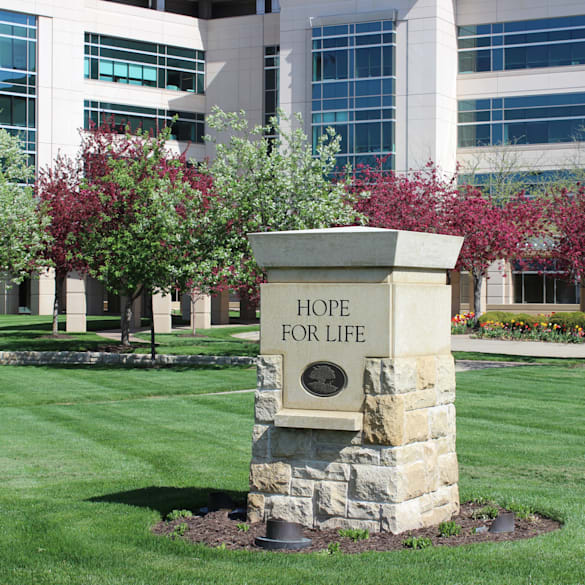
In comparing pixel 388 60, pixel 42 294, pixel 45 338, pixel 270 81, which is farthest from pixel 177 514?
pixel 270 81

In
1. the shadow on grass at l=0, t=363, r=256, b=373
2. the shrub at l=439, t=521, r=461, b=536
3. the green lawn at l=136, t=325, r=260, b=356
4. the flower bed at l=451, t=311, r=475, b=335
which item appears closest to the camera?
the shrub at l=439, t=521, r=461, b=536

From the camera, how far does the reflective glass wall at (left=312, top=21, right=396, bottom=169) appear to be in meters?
52.1

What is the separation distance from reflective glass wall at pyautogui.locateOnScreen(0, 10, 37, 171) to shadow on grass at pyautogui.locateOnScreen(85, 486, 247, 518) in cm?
4598

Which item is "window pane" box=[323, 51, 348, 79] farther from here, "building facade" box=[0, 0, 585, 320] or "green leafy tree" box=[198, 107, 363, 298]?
"green leafy tree" box=[198, 107, 363, 298]

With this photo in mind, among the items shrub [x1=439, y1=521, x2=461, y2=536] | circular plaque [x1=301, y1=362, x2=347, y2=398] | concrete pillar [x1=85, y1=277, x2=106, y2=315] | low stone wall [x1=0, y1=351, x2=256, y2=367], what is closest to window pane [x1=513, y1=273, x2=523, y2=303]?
concrete pillar [x1=85, y1=277, x2=106, y2=315]

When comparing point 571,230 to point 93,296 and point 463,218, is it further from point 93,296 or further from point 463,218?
point 93,296

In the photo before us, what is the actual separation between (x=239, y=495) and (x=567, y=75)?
156 feet

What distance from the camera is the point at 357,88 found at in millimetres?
52844

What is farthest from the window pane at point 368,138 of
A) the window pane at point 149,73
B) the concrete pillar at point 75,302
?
the concrete pillar at point 75,302

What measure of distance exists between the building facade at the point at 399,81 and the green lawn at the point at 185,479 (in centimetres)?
3299

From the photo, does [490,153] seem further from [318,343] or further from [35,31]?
[318,343]

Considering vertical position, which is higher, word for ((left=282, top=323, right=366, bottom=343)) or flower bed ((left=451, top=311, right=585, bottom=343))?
word for ((left=282, top=323, right=366, bottom=343))

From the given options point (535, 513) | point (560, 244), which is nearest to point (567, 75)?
point (560, 244)

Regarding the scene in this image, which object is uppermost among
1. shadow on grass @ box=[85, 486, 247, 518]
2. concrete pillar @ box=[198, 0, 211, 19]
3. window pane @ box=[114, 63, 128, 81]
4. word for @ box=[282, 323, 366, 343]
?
concrete pillar @ box=[198, 0, 211, 19]
